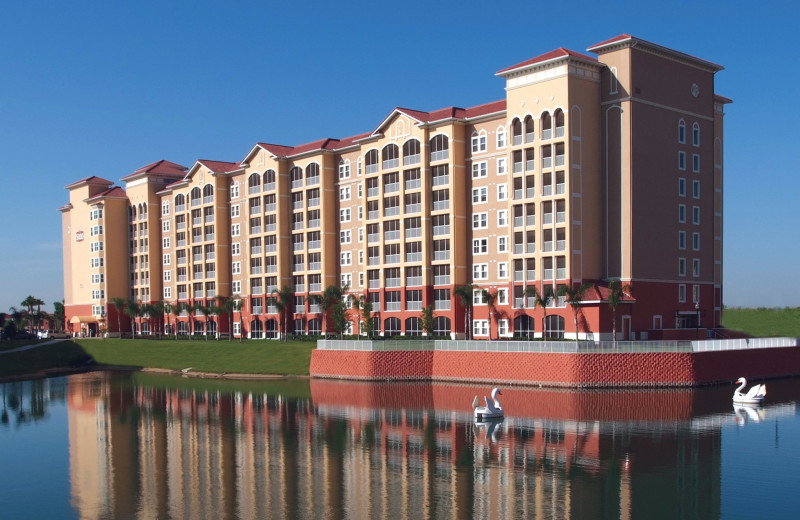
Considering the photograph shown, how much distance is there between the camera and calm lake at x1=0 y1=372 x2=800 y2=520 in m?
27.9

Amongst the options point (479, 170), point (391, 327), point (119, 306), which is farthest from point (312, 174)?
point (119, 306)

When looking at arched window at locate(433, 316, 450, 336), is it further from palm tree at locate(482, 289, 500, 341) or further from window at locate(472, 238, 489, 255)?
window at locate(472, 238, 489, 255)

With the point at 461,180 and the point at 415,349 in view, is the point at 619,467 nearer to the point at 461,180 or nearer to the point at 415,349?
the point at 415,349

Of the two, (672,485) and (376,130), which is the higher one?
(376,130)

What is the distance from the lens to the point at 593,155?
6450 cm

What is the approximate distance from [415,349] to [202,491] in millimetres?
33057

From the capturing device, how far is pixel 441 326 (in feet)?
243

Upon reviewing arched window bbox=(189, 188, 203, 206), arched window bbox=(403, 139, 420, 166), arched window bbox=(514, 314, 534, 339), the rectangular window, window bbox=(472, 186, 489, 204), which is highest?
arched window bbox=(403, 139, 420, 166)

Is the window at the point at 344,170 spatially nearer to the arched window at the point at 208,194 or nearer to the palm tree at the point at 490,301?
the arched window at the point at 208,194

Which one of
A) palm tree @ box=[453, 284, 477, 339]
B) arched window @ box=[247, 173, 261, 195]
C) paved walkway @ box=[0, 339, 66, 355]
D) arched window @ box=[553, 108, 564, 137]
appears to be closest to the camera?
arched window @ box=[553, 108, 564, 137]

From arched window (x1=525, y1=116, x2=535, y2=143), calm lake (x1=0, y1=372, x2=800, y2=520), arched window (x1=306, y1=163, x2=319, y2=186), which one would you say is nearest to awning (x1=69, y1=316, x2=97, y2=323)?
arched window (x1=306, y1=163, x2=319, y2=186)

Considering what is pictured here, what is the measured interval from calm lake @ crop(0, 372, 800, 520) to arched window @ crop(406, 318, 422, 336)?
18.7m

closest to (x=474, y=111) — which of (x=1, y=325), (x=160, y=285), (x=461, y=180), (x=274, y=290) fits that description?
(x=461, y=180)

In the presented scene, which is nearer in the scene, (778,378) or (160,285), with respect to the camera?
(778,378)
